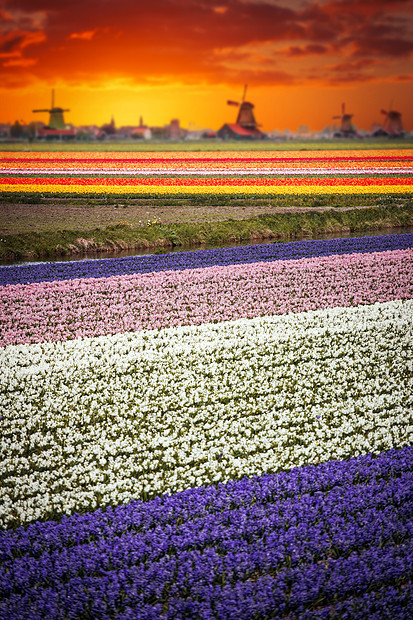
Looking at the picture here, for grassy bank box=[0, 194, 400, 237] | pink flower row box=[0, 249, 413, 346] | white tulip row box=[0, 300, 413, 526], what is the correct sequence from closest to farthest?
white tulip row box=[0, 300, 413, 526] < pink flower row box=[0, 249, 413, 346] < grassy bank box=[0, 194, 400, 237]

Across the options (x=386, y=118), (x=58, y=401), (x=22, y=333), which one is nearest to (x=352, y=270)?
(x=22, y=333)

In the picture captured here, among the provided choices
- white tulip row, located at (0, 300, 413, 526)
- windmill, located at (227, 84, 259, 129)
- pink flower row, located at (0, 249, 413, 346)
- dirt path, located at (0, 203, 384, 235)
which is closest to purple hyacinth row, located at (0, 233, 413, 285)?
pink flower row, located at (0, 249, 413, 346)

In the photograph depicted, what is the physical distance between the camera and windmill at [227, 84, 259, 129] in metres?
174

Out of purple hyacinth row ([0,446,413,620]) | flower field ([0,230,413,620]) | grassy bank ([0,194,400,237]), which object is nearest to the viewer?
purple hyacinth row ([0,446,413,620])

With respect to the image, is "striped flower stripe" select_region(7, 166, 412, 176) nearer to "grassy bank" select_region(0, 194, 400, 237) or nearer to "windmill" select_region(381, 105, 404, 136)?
"grassy bank" select_region(0, 194, 400, 237)

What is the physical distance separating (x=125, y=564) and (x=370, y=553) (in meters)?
3.03

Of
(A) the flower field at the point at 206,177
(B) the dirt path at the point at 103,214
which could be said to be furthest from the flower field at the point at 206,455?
(A) the flower field at the point at 206,177

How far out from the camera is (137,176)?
59.8m

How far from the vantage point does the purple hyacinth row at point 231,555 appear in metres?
7.31

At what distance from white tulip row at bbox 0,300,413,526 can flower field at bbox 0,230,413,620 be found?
40mm

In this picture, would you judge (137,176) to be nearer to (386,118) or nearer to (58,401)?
(58,401)

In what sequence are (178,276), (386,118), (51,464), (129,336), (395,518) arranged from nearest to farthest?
(395,518) → (51,464) → (129,336) → (178,276) → (386,118)

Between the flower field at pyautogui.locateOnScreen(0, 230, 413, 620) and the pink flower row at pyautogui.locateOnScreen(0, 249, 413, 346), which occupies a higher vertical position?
the pink flower row at pyautogui.locateOnScreen(0, 249, 413, 346)

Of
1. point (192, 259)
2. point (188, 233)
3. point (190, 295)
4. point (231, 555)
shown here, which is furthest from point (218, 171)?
point (231, 555)
